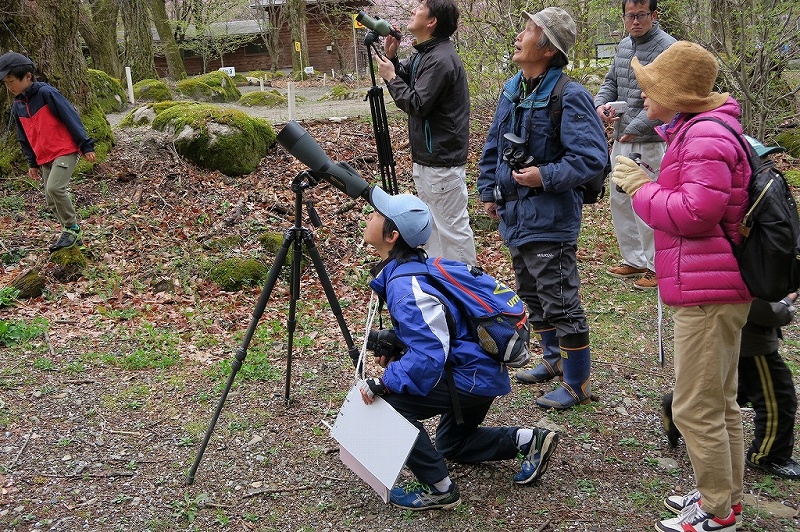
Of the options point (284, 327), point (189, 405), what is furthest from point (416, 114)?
point (189, 405)

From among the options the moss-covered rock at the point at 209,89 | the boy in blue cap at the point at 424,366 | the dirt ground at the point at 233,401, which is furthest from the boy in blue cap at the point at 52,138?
the moss-covered rock at the point at 209,89

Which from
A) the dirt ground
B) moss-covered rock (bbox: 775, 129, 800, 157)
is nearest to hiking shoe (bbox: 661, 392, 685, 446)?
the dirt ground

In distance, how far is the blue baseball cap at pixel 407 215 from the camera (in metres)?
3.19

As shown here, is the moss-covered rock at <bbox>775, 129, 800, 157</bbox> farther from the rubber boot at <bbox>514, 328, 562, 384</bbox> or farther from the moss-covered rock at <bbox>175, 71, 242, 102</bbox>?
the moss-covered rock at <bbox>175, 71, 242, 102</bbox>

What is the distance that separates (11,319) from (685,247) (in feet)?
18.1

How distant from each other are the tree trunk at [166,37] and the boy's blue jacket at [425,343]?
85.9 feet

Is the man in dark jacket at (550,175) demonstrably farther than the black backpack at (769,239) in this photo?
Yes

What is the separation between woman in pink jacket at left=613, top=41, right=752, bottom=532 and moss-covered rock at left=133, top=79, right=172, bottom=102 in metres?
15.8

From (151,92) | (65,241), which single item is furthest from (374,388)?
(151,92)

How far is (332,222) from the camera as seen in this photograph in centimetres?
802

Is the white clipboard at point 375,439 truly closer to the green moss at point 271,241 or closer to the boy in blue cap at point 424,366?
the boy in blue cap at point 424,366

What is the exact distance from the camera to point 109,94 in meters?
13.5

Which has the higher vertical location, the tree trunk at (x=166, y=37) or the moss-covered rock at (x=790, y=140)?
the tree trunk at (x=166, y=37)

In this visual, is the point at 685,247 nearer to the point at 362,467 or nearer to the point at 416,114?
the point at 362,467
